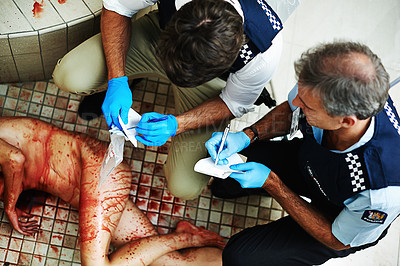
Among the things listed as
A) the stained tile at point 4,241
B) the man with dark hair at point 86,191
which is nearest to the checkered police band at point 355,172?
the man with dark hair at point 86,191

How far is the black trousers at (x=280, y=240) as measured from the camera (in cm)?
167

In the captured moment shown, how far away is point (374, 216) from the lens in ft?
4.34

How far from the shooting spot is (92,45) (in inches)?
72.8

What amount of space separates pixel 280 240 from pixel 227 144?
456mm

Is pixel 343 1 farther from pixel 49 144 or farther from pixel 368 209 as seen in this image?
pixel 49 144

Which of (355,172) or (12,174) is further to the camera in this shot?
(12,174)

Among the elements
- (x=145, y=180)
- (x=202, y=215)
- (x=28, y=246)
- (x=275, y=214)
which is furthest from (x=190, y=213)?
(x=28, y=246)

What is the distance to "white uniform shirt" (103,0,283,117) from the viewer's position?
155 cm

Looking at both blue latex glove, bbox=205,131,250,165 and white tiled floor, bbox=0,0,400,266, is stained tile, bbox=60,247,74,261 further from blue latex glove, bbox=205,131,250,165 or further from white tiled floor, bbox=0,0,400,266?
blue latex glove, bbox=205,131,250,165

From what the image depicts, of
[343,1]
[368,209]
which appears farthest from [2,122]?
[343,1]

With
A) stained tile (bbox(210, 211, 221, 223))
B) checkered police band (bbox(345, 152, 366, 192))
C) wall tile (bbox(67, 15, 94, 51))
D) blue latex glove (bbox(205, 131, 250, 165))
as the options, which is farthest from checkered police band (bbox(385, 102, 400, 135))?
wall tile (bbox(67, 15, 94, 51))

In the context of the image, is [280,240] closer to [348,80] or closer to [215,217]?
[215,217]

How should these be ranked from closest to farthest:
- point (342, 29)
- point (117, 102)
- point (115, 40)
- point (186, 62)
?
point (186, 62), point (117, 102), point (115, 40), point (342, 29)

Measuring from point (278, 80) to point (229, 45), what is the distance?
1.16 meters
